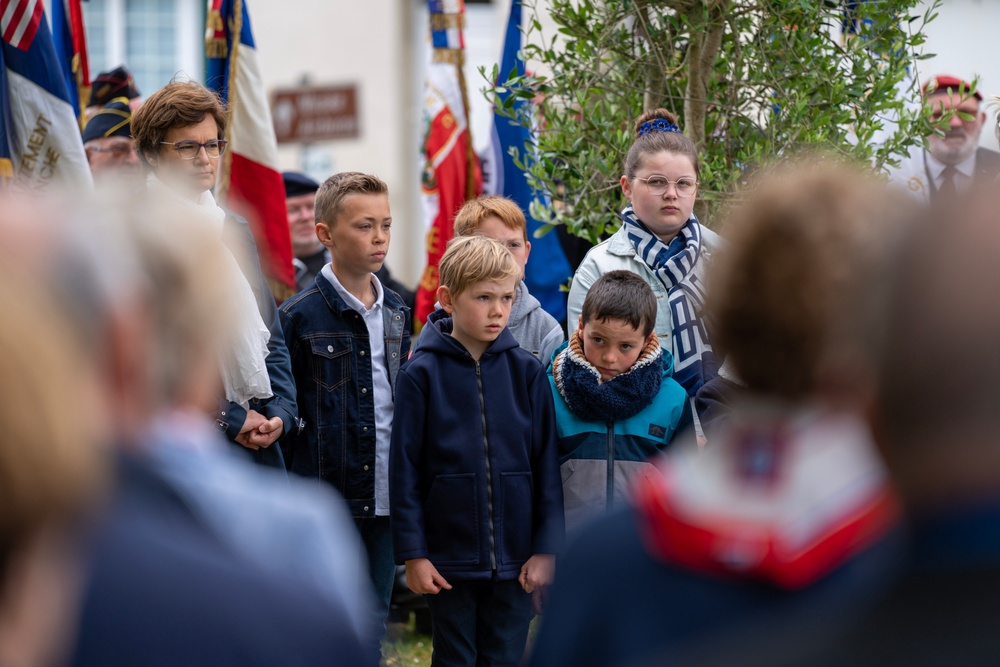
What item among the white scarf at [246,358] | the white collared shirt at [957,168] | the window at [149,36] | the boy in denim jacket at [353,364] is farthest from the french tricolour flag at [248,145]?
the window at [149,36]

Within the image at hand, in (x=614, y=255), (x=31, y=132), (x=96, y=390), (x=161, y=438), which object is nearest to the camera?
(x=96, y=390)

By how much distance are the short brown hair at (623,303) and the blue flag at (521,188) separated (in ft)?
5.50

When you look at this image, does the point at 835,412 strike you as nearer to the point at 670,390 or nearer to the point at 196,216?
the point at 196,216

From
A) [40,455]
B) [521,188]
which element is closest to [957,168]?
[521,188]

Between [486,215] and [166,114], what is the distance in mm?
1301

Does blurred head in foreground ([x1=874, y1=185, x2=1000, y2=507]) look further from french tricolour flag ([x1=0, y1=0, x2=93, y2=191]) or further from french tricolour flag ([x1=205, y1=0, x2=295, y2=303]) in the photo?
french tricolour flag ([x1=205, y1=0, x2=295, y2=303])

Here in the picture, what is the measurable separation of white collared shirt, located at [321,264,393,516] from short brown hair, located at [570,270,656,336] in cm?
81

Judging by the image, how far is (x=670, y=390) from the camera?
399 centimetres

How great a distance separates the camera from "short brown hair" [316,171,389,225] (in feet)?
14.6

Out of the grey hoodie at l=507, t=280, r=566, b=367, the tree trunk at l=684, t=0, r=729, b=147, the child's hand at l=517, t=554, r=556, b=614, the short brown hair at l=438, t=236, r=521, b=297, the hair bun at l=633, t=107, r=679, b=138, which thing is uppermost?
the tree trunk at l=684, t=0, r=729, b=147

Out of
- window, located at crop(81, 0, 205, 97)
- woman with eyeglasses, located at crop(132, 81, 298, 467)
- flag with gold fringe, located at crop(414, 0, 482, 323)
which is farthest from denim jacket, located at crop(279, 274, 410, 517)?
window, located at crop(81, 0, 205, 97)

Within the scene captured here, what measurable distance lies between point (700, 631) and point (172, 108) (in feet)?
10.8

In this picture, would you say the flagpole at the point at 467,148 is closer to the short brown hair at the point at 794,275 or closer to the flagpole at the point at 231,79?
the flagpole at the point at 231,79

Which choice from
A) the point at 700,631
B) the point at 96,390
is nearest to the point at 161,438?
the point at 96,390
